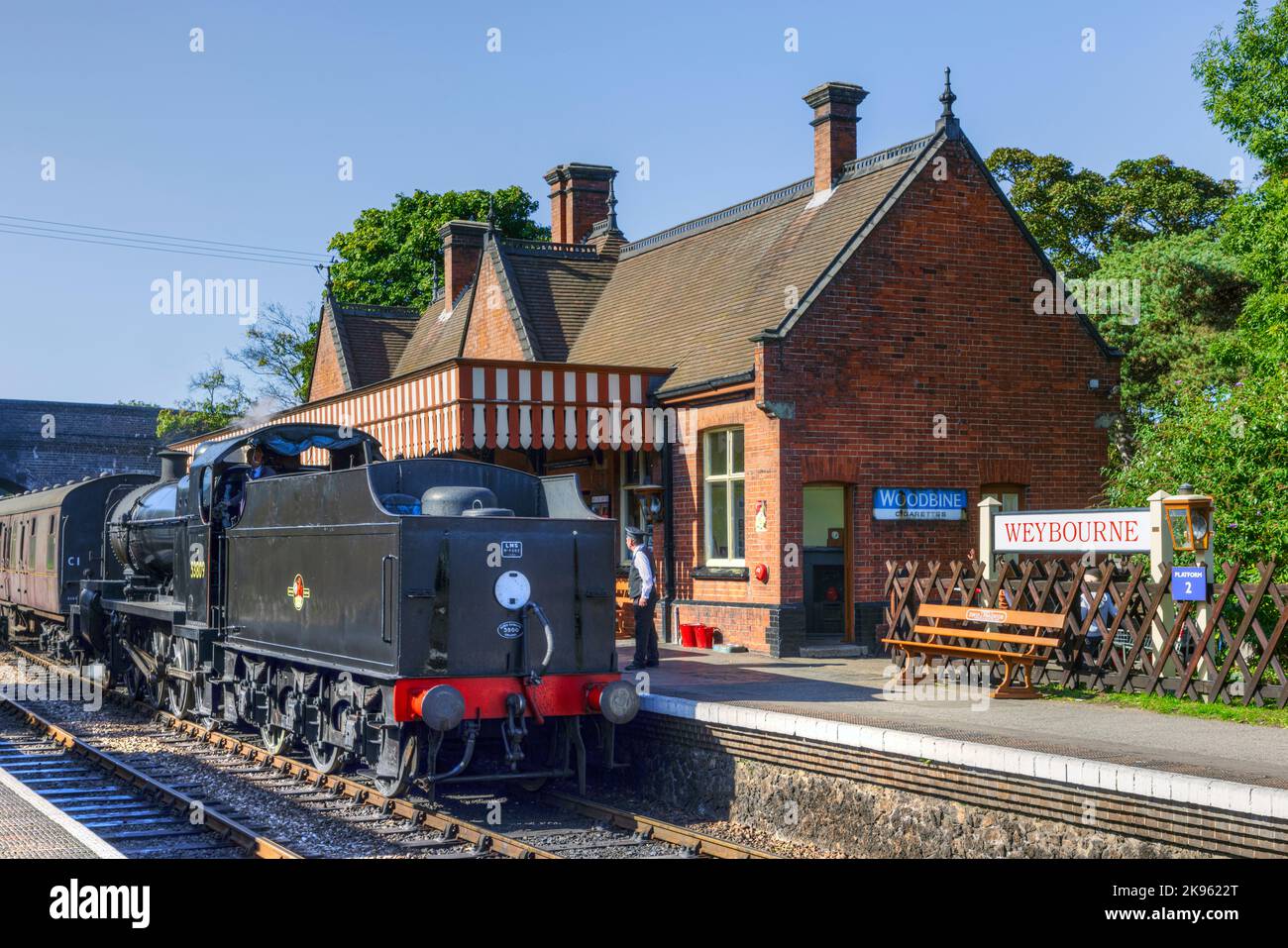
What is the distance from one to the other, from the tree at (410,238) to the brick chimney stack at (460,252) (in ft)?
38.2

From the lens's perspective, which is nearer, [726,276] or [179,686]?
[179,686]

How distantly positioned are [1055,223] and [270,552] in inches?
1220

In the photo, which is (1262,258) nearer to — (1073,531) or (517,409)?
(1073,531)

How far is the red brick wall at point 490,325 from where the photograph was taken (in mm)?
26625

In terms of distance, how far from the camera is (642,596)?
15.8m

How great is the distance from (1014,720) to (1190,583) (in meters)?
2.40

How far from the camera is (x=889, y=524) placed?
19.1m

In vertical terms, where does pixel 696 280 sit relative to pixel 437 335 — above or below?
below

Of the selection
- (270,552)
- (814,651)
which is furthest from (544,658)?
(814,651)

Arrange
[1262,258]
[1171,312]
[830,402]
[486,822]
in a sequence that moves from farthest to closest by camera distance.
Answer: [1171,312] < [1262,258] < [830,402] < [486,822]

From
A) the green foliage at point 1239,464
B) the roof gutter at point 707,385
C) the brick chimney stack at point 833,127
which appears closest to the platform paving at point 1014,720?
the green foliage at point 1239,464

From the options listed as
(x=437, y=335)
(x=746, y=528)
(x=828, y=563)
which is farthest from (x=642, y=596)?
(x=437, y=335)

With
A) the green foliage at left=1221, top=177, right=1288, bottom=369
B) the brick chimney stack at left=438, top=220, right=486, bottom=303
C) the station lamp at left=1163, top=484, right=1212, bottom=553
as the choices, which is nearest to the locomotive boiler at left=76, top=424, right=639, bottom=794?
the station lamp at left=1163, top=484, right=1212, bottom=553
